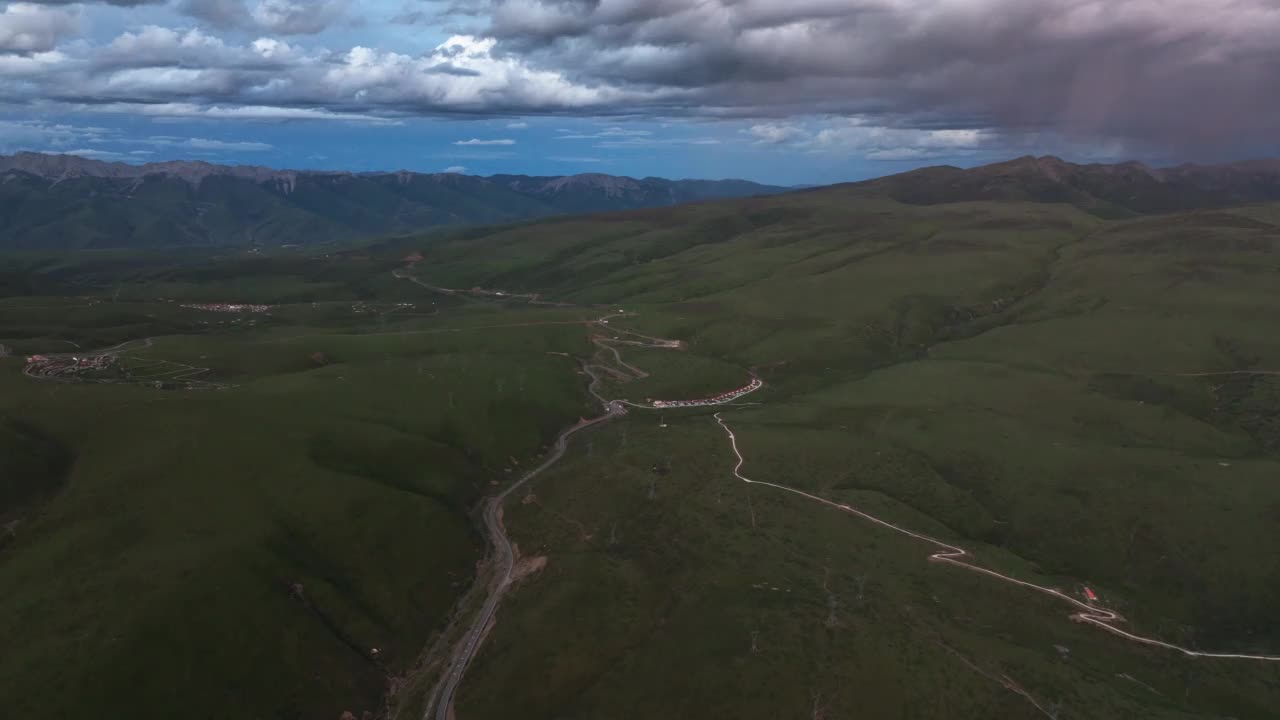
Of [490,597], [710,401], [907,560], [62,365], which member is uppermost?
[62,365]

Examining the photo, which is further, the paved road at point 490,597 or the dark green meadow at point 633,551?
the paved road at point 490,597

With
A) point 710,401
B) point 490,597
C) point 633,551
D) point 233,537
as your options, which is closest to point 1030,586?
point 633,551

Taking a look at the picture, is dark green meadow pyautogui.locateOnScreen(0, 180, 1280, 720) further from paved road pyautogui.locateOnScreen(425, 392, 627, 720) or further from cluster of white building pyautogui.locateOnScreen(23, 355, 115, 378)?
cluster of white building pyautogui.locateOnScreen(23, 355, 115, 378)

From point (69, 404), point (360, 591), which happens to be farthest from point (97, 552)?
point (69, 404)

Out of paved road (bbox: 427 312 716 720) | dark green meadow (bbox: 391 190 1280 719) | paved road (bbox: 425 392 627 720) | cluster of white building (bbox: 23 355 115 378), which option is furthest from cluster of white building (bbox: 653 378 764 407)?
cluster of white building (bbox: 23 355 115 378)

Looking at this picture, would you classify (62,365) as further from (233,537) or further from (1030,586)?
(1030,586)

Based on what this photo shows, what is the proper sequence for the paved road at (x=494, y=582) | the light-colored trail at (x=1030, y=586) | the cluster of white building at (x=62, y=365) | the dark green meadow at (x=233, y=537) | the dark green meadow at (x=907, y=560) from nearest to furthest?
the dark green meadow at (x=233, y=537), the dark green meadow at (x=907, y=560), the paved road at (x=494, y=582), the light-colored trail at (x=1030, y=586), the cluster of white building at (x=62, y=365)

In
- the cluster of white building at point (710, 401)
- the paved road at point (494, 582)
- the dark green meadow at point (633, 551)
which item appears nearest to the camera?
the dark green meadow at point (633, 551)

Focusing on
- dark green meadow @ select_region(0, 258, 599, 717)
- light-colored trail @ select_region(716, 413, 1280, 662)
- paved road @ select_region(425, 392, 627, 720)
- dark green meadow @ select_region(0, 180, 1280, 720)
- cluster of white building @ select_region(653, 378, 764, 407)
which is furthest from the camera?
cluster of white building @ select_region(653, 378, 764, 407)

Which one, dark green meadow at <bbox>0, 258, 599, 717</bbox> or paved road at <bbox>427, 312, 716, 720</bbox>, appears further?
paved road at <bbox>427, 312, 716, 720</bbox>

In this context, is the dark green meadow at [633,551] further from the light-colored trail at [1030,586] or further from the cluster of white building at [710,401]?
the cluster of white building at [710,401]

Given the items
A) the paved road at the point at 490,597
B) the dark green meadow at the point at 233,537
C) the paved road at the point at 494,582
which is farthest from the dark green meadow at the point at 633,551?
the paved road at the point at 494,582
